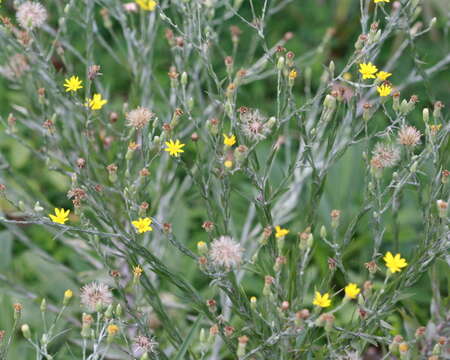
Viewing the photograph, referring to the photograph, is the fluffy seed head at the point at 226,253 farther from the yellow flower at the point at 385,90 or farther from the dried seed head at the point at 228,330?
the yellow flower at the point at 385,90

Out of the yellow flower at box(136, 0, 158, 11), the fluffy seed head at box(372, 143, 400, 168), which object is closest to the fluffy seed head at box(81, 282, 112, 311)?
the fluffy seed head at box(372, 143, 400, 168)

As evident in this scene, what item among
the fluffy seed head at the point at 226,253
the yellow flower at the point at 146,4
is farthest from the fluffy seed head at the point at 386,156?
the yellow flower at the point at 146,4

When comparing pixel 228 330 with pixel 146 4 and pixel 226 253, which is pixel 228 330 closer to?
pixel 226 253

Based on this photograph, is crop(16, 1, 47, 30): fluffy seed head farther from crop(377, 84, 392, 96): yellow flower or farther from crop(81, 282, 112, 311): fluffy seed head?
crop(377, 84, 392, 96): yellow flower

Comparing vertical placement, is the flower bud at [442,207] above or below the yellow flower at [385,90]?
below

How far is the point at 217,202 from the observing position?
5.83 ft

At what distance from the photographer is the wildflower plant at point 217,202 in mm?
1254

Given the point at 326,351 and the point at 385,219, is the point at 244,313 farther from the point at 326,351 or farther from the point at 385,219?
the point at 385,219

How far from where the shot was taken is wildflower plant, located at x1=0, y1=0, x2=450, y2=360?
1254mm

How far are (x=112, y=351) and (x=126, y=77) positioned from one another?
1.42m

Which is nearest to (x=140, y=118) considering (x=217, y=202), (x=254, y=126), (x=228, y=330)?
(x=254, y=126)

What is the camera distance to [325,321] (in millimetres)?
1118

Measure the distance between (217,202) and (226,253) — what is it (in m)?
0.62

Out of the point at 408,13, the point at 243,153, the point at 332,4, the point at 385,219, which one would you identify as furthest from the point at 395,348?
the point at 332,4
